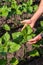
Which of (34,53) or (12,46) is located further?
(34,53)

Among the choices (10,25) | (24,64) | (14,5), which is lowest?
(24,64)

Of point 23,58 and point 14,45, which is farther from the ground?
point 14,45

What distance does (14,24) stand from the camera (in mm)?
2508

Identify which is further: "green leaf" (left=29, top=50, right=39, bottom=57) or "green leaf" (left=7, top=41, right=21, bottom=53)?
"green leaf" (left=29, top=50, right=39, bottom=57)

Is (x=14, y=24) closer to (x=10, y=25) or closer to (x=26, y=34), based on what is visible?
(x=10, y=25)

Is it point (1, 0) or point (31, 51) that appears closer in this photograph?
point (31, 51)

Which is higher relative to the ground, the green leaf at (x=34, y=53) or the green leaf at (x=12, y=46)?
the green leaf at (x=12, y=46)

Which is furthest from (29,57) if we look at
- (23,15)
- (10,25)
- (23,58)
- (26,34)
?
(23,15)

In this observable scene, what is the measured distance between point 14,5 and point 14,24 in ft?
0.80

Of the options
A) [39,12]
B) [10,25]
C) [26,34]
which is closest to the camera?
[26,34]

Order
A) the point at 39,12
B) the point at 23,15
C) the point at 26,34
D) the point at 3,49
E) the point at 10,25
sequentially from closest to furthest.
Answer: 1. the point at 3,49
2. the point at 26,34
3. the point at 39,12
4. the point at 10,25
5. the point at 23,15

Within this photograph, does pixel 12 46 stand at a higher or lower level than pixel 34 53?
higher

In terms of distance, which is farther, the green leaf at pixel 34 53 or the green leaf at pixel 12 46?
the green leaf at pixel 34 53

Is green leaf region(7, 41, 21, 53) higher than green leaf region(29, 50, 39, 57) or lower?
higher
